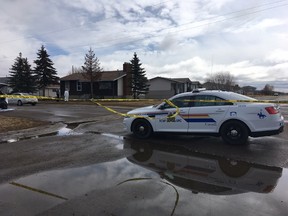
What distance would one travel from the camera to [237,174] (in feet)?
18.3

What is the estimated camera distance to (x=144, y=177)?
5344 millimetres

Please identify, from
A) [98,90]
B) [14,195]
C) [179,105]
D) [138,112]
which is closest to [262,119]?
[179,105]

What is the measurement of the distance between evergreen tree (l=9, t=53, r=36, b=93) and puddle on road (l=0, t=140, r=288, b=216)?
153 feet

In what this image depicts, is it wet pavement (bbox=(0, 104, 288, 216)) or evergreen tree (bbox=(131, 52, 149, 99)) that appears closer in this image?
wet pavement (bbox=(0, 104, 288, 216))

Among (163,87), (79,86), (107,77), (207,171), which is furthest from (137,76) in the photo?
(207,171)

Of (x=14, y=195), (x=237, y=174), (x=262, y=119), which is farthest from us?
(x=262, y=119)

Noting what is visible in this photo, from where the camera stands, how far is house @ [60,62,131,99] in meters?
44.2

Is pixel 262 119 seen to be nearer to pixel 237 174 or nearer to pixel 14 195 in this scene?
pixel 237 174

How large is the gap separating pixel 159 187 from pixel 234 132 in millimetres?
4016

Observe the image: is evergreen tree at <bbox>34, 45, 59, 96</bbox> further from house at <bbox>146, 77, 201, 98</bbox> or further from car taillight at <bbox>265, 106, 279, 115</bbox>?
car taillight at <bbox>265, 106, 279, 115</bbox>

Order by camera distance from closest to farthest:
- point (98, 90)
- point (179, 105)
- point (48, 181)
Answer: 1. point (48, 181)
2. point (179, 105)
3. point (98, 90)

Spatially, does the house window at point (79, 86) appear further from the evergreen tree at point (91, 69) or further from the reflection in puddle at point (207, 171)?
the reflection in puddle at point (207, 171)

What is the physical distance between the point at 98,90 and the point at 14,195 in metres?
41.2

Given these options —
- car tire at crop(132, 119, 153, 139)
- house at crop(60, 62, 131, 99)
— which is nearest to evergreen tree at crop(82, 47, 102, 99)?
house at crop(60, 62, 131, 99)
